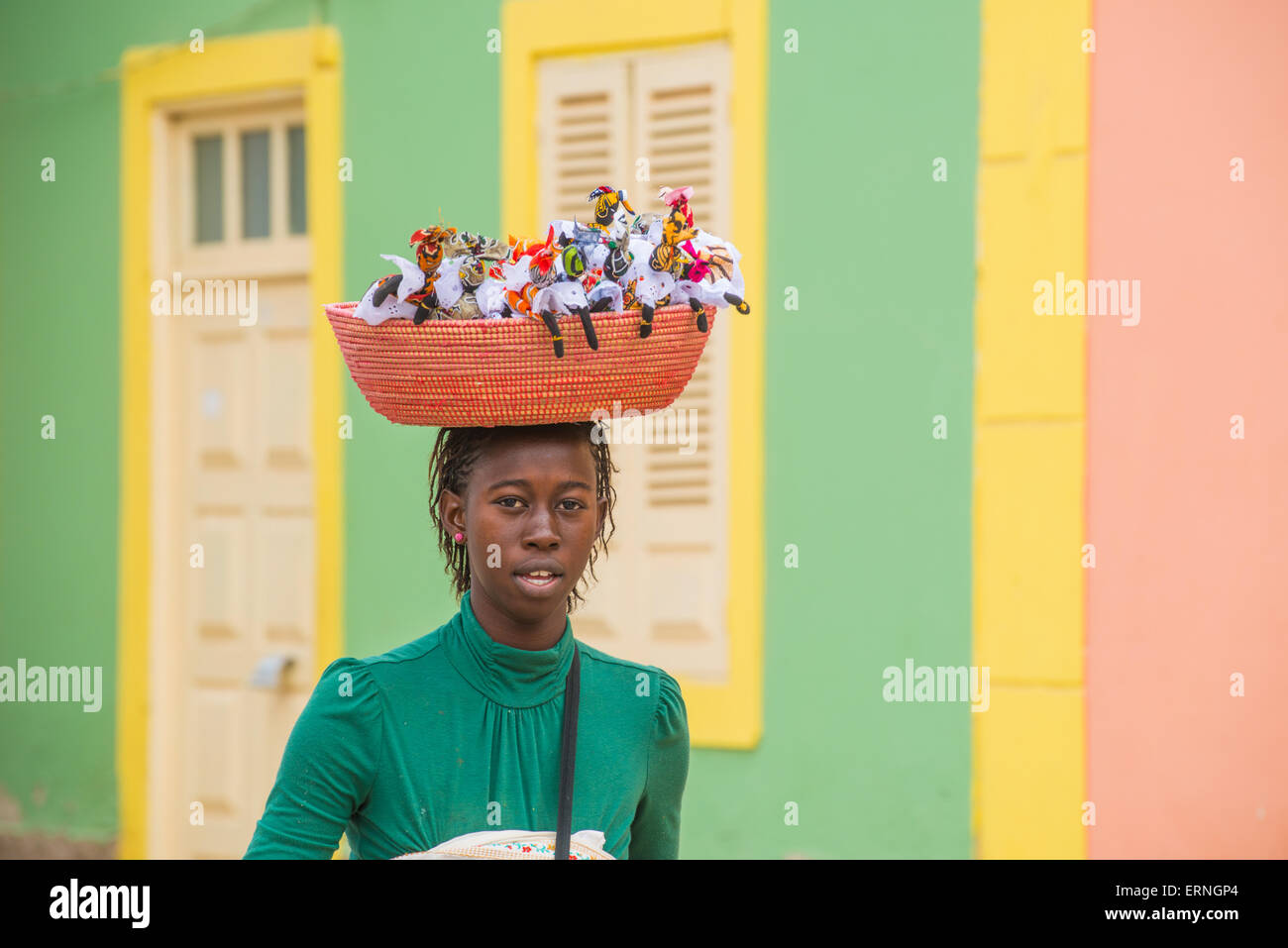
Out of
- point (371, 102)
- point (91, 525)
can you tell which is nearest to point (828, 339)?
point (371, 102)

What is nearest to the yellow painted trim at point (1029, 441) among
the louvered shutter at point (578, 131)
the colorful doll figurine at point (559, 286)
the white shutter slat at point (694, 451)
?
the white shutter slat at point (694, 451)

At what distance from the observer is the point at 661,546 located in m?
5.12

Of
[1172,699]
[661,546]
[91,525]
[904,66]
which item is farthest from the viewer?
[91,525]

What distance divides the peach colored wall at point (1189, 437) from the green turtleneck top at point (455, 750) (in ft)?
9.13

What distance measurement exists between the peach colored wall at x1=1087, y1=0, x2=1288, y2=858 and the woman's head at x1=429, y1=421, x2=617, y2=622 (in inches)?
115

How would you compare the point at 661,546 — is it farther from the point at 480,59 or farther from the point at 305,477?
the point at 480,59

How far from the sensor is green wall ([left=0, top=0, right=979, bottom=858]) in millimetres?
4688

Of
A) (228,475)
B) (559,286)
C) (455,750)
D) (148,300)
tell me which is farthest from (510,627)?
(148,300)

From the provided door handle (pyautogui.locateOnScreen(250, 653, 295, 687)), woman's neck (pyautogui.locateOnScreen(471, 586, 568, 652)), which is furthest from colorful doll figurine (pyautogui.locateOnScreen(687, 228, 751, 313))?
door handle (pyautogui.locateOnScreen(250, 653, 295, 687))

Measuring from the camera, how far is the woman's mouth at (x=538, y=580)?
79.0 inches

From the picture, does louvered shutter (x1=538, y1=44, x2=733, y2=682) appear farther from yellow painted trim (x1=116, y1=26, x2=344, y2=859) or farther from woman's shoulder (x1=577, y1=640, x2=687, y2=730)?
woman's shoulder (x1=577, y1=640, x2=687, y2=730)

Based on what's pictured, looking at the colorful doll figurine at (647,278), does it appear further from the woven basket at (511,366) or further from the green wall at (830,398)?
the green wall at (830,398)

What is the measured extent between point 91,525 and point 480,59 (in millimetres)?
2665

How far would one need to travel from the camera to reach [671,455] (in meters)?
5.13
